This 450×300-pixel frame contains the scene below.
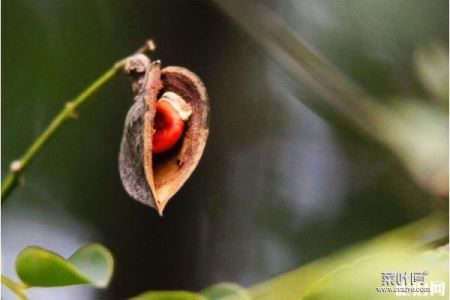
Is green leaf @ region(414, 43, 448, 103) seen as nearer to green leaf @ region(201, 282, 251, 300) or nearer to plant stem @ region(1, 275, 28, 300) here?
green leaf @ region(201, 282, 251, 300)

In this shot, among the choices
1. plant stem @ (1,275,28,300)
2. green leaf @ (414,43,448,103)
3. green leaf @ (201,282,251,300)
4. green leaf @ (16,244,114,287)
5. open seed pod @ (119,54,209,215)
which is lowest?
plant stem @ (1,275,28,300)

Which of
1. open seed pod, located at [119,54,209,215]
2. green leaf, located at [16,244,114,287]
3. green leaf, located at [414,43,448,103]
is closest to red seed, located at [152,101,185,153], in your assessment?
open seed pod, located at [119,54,209,215]

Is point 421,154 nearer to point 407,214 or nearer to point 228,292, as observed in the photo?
point 407,214

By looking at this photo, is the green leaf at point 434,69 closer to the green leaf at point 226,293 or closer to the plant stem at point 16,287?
the green leaf at point 226,293

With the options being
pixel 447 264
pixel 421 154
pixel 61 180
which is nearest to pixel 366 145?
pixel 421 154

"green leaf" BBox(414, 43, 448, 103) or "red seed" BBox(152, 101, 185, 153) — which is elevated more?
"green leaf" BBox(414, 43, 448, 103)

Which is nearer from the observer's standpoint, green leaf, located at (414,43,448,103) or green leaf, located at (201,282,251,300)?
green leaf, located at (201,282,251,300)

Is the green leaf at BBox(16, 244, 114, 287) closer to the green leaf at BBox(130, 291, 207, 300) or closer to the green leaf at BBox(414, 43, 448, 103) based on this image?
the green leaf at BBox(130, 291, 207, 300)
